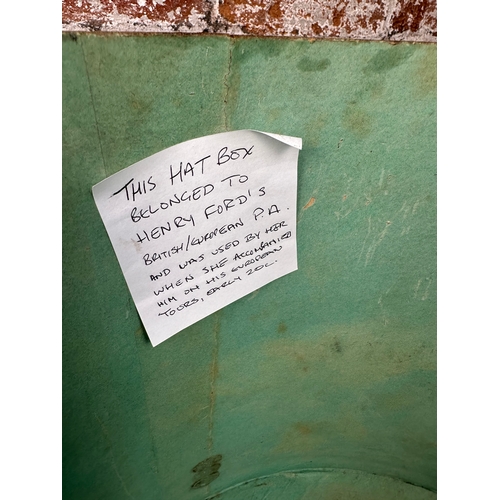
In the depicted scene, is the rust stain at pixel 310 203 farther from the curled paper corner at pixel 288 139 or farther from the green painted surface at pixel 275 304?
the curled paper corner at pixel 288 139

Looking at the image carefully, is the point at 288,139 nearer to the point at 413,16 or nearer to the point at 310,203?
the point at 310,203

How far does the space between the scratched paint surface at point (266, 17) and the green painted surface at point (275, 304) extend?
0.7 inches

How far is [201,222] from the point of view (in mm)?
767

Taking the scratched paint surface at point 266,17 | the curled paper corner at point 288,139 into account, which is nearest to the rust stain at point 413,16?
the scratched paint surface at point 266,17

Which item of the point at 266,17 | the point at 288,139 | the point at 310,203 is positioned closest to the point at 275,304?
the point at 310,203

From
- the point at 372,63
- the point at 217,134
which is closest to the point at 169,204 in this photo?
the point at 217,134

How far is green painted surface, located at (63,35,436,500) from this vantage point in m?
0.66

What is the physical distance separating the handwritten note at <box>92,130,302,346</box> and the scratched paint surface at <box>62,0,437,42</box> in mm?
149

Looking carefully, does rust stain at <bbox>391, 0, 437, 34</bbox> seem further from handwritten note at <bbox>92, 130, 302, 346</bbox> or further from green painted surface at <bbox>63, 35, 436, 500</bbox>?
handwritten note at <bbox>92, 130, 302, 346</bbox>

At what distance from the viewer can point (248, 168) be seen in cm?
74

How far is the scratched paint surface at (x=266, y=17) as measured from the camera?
1.91ft

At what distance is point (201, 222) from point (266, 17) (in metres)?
0.31

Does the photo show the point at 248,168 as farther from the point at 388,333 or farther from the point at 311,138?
the point at 388,333

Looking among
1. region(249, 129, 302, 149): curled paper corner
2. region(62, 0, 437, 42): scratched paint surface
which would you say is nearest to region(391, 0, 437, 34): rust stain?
region(62, 0, 437, 42): scratched paint surface
